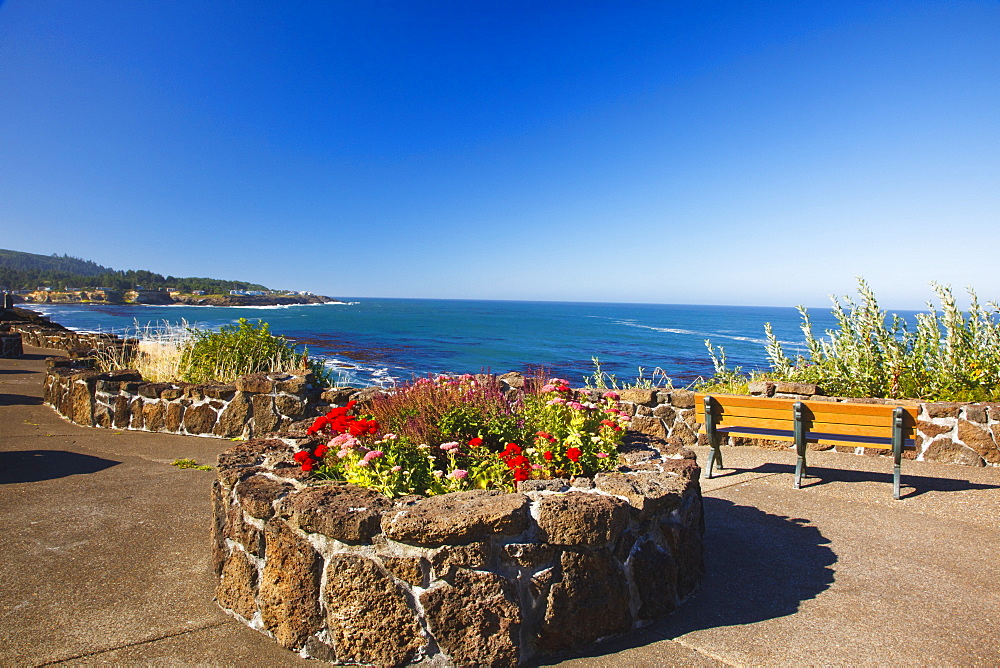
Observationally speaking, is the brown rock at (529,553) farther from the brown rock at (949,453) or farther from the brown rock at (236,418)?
the brown rock at (949,453)

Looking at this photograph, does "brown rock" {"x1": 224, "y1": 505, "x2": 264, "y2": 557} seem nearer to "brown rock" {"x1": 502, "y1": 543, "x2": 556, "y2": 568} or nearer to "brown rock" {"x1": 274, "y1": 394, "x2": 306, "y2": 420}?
"brown rock" {"x1": 502, "y1": 543, "x2": 556, "y2": 568}

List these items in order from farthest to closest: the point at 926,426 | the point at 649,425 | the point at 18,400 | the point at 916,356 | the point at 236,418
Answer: the point at 18,400 → the point at 916,356 → the point at 649,425 → the point at 236,418 → the point at 926,426

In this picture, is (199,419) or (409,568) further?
(199,419)

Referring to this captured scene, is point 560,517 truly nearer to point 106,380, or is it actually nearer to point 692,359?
point 106,380

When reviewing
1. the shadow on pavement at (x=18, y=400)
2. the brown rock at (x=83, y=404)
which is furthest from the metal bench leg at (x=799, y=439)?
the shadow on pavement at (x=18, y=400)

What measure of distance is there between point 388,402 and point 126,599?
7.22 feet

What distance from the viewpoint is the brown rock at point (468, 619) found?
2547 millimetres

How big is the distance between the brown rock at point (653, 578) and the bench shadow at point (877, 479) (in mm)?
3173

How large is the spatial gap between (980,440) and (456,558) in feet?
22.9

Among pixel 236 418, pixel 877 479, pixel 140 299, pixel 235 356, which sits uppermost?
pixel 140 299

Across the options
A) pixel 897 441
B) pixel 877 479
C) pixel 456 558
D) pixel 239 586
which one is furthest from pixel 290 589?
pixel 877 479

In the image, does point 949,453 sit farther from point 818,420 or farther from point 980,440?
point 818,420

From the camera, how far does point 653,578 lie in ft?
9.89

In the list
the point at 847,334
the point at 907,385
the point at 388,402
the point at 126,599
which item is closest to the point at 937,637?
the point at 388,402
